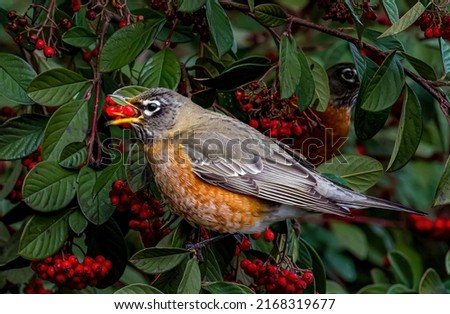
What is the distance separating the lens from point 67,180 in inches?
105

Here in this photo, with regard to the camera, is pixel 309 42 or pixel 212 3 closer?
pixel 212 3

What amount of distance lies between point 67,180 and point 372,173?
3.44 feet

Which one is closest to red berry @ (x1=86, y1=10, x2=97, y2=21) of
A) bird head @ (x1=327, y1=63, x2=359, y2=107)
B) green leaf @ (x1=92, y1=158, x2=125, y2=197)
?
green leaf @ (x1=92, y1=158, x2=125, y2=197)

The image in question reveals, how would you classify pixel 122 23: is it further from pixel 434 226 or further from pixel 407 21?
pixel 434 226

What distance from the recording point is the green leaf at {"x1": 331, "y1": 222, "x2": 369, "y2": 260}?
4.12 m

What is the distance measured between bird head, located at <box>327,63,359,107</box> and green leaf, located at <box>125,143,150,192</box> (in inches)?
56.8

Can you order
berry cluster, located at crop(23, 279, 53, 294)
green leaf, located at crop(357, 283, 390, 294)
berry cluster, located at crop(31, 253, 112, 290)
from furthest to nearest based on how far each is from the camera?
green leaf, located at crop(357, 283, 390, 294)
berry cluster, located at crop(23, 279, 53, 294)
berry cluster, located at crop(31, 253, 112, 290)

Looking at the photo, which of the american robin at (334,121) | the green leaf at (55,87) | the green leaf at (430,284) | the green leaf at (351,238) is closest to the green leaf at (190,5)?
the green leaf at (55,87)

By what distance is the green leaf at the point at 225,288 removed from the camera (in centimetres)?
254

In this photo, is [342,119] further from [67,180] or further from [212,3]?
[67,180]

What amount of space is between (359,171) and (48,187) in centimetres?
107

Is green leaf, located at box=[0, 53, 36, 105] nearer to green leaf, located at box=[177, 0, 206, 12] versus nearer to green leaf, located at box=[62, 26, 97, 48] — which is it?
green leaf, located at box=[62, 26, 97, 48]
